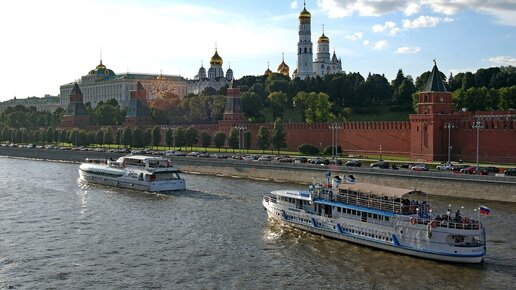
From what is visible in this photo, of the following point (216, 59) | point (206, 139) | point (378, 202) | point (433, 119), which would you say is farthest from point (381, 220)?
point (216, 59)

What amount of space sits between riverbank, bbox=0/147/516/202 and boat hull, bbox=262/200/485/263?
46.4 feet

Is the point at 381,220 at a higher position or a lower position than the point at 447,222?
lower

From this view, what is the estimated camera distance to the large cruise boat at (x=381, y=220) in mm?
27984

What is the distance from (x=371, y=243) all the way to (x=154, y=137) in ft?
214

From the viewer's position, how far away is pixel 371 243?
102ft

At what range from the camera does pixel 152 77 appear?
178m

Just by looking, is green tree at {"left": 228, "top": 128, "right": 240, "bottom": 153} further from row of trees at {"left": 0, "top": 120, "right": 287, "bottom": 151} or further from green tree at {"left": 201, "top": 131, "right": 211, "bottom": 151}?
green tree at {"left": 201, "top": 131, "right": 211, "bottom": 151}

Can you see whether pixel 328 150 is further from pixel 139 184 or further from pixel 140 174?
pixel 139 184

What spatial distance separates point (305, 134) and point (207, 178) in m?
19.2

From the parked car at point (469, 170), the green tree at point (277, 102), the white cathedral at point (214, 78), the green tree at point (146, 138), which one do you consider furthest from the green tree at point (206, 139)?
the white cathedral at point (214, 78)

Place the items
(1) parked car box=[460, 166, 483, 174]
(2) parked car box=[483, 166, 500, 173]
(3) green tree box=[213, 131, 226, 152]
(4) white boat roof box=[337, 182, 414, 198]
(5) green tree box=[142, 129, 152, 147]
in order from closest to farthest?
(4) white boat roof box=[337, 182, 414, 198] < (1) parked car box=[460, 166, 483, 174] < (2) parked car box=[483, 166, 500, 173] < (3) green tree box=[213, 131, 226, 152] < (5) green tree box=[142, 129, 152, 147]

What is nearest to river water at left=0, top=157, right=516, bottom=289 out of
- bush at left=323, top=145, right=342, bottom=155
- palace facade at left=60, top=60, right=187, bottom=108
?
bush at left=323, top=145, right=342, bottom=155

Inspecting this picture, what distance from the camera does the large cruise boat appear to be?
27984mm

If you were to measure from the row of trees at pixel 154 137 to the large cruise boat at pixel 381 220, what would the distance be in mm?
39268
